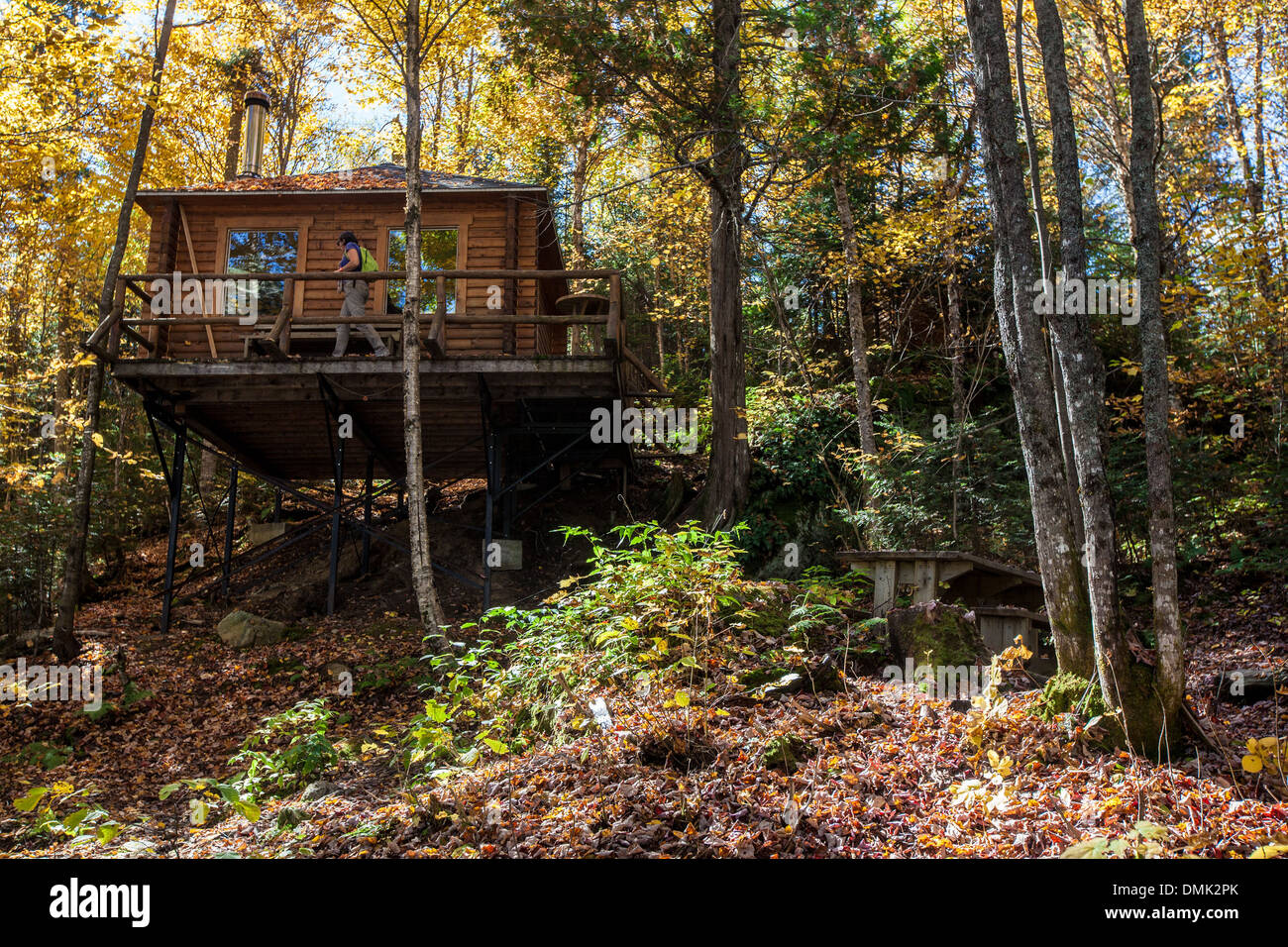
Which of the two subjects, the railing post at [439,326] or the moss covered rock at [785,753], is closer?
the moss covered rock at [785,753]

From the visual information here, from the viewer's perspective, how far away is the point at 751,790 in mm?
4719

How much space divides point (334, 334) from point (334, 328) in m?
0.11

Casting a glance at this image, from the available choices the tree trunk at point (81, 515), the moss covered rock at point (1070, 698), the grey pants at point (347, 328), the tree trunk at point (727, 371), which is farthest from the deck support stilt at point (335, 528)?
the moss covered rock at point (1070, 698)

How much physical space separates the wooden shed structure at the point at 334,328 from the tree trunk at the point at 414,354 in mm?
1163

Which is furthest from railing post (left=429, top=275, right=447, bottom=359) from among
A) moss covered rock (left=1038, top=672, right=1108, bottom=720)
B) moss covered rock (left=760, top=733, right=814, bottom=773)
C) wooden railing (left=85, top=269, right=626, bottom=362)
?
moss covered rock (left=1038, top=672, right=1108, bottom=720)

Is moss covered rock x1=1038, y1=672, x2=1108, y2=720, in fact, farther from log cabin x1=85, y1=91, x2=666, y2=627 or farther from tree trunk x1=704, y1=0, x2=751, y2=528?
tree trunk x1=704, y1=0, x2=751, y2=528

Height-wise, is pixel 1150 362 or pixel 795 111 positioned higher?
pixel 795 111

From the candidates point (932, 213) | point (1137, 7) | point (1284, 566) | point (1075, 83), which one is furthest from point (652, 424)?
point (1137, 7)

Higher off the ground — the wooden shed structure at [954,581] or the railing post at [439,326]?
the railing post at [439,326]

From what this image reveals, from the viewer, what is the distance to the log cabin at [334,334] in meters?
12.3

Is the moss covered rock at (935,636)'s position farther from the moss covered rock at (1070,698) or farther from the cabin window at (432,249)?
the cabin window at (432,249)
